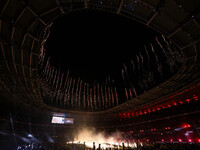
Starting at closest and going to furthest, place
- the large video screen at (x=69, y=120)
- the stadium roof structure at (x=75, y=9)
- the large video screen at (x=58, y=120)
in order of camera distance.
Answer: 1. the stadium roof structure at (x=75, y=9)
2. the large video screen at (x=58, y=120)
3. the large video screen at (x=69, y=120)

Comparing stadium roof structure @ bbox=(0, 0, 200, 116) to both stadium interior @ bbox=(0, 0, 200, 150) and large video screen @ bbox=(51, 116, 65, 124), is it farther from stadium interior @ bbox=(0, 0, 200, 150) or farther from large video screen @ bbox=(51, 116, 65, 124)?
large video screen @ bbox=(51, 116, 65, 124)

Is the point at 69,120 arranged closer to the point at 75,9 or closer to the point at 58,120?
the point at 58,120

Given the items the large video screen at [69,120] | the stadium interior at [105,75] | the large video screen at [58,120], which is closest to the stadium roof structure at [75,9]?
the stadium interior at [105,75]

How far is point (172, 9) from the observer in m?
6.43

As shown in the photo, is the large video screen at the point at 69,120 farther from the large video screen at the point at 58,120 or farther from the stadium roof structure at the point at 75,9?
the stadium roof structure at the point at 75,9

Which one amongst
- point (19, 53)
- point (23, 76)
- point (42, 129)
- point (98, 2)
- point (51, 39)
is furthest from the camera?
point (42, 129)

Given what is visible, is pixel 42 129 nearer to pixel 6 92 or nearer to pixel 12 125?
pixel 12 125

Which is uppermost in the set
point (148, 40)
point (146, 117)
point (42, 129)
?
point (148, 40)

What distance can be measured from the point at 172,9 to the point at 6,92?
22043 mm

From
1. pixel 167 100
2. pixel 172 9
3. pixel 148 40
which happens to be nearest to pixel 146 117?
pixel 167 100

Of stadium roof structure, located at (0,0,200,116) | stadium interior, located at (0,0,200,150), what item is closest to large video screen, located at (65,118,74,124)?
stadium interior, located at (0,0,200,150)

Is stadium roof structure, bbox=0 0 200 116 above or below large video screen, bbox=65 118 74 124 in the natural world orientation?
above

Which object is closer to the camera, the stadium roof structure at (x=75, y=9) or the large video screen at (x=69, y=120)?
the stadium roof structure at (x=75, y=9)

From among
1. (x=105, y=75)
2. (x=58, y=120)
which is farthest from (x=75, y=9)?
(x=58, y=120)
